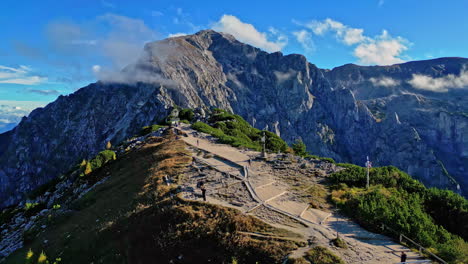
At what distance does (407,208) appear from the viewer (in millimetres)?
15797

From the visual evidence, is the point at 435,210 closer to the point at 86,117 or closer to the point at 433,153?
the point at 86,117

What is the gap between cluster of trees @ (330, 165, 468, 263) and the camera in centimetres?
1315

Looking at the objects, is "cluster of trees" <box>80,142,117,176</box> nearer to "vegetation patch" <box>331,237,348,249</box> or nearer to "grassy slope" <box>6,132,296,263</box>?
"grassy slope" <box>6,132,296,263</box>

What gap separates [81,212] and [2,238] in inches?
376

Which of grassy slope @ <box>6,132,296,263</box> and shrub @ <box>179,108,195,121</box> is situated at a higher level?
shrub @ <box>179,108,195,121</box>

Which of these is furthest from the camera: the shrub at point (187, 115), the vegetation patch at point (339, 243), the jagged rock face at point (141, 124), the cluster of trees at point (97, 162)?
the jagged rock face at point (141, 124)

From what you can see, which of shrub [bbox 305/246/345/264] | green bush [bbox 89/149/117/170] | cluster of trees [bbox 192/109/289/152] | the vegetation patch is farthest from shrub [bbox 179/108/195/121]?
shrub [bbox 305/246/345/264]

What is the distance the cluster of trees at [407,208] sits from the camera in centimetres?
1315

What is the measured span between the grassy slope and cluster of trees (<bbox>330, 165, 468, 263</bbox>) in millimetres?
5946

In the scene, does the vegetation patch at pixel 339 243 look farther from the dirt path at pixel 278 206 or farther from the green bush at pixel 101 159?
the green bush at pixel 101 159

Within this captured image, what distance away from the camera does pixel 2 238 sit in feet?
78.7

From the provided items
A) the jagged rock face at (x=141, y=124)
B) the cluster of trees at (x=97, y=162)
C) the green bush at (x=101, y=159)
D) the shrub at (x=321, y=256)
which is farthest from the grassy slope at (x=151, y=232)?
the jagged rock face at (x=141, y=124)

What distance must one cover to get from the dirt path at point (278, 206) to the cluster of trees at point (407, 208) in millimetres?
1081

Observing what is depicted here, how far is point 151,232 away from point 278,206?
738cm
